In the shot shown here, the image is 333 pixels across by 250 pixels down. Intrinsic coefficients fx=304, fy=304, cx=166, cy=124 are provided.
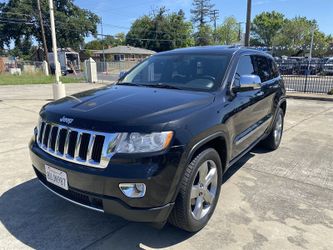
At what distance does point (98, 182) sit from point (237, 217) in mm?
1662

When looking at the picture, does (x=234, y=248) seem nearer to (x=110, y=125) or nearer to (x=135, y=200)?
(x=135, y=200)

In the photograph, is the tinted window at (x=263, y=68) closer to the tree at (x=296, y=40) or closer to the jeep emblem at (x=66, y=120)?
the jeep emblem at (x=66, y=120)

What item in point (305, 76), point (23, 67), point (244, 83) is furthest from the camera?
point (23, 67)

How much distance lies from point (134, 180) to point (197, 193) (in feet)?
2.71

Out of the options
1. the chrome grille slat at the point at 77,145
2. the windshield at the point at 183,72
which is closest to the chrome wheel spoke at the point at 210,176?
the windshield at the point at 183,72

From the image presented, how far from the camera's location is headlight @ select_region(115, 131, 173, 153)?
2428 millimetres

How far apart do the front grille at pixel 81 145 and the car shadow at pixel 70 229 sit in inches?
32.1

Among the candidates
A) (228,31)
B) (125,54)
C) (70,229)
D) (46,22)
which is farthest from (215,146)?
(228,31)

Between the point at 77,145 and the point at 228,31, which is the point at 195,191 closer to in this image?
the point at 77,145

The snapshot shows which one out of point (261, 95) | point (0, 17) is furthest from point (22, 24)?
point (261, 95)

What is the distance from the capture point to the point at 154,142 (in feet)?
8.05

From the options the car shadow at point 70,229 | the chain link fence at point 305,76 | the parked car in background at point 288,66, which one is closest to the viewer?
the car shadow at point 70,229

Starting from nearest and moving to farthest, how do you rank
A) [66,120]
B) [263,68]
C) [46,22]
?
[66,120], [263,68], [46,22]

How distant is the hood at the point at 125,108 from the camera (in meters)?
2.52
